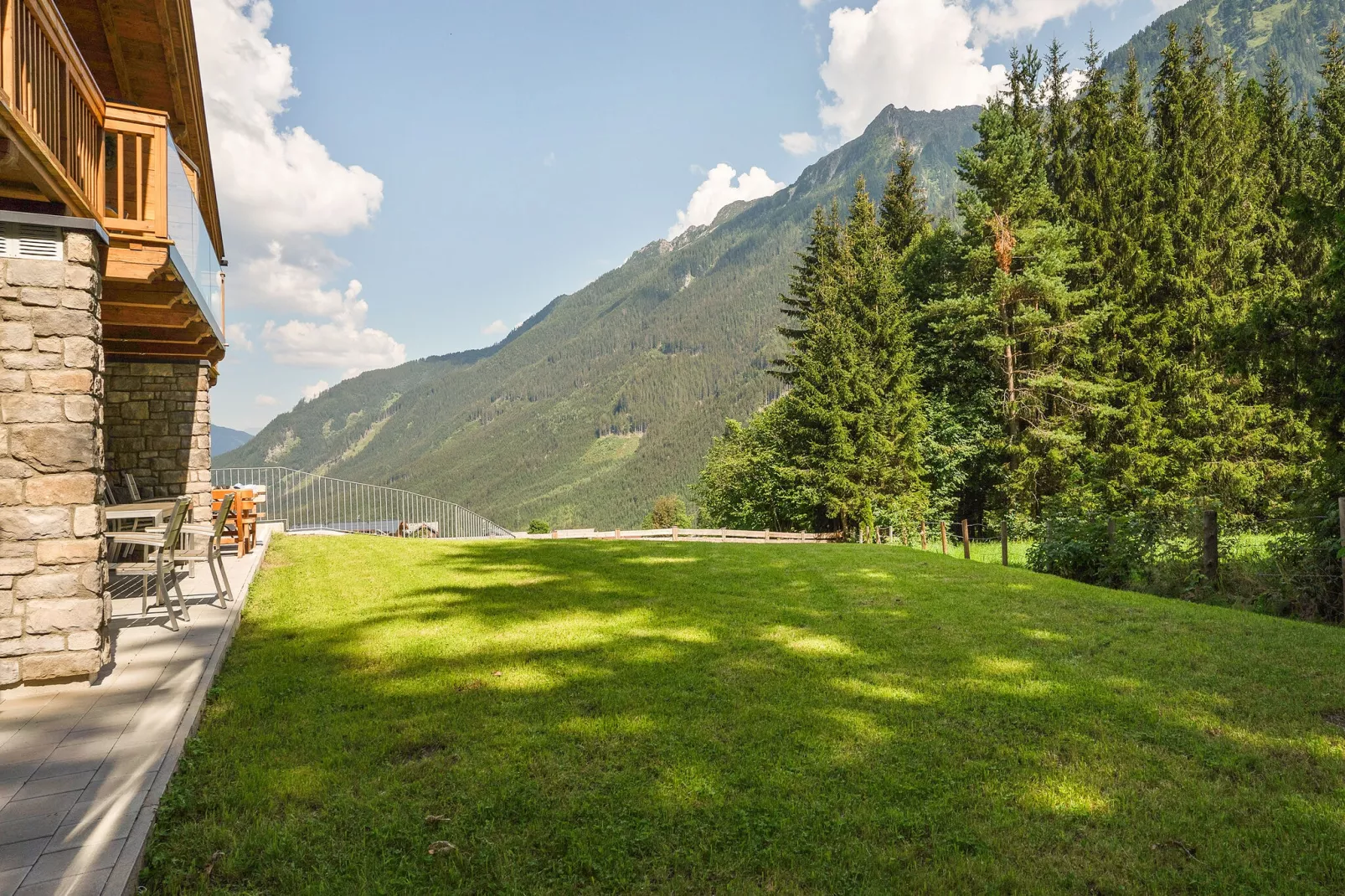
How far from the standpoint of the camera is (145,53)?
25.4ft

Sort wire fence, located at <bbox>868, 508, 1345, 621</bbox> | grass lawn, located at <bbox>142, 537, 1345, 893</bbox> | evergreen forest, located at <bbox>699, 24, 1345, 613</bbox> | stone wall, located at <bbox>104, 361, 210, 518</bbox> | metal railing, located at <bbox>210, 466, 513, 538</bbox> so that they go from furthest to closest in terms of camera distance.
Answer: evergreen forest, located at <bbox>699, 24, 1345, 613</bbox> < metal railing, located at <bbox>210, 466, 513, 538</bbox> < stone wall, located at <bbox>104, 361, 210, 518</bbox> < wire fence, located at <bbox>868, 508, 1345, 621</bbox> < grass lawn, located at <bbox>142, 537, 1345, 893</bbox>

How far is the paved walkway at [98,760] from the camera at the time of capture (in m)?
2.38

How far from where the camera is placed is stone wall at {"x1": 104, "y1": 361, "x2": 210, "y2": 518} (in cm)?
927

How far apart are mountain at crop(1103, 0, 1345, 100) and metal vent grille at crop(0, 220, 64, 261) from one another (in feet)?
597

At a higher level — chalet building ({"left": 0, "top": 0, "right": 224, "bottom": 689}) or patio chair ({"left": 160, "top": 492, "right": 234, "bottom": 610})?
chalet building ({"left": 0, "top": 0, "right": 224, "bottom": 689})

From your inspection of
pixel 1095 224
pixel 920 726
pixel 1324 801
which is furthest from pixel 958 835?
pixel 1095 224

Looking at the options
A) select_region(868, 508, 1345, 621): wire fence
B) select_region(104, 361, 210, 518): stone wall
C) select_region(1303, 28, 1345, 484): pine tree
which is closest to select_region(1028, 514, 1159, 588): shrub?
select_region(868, 508, 1345, 621): wire fence

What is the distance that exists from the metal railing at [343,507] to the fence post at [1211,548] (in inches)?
643

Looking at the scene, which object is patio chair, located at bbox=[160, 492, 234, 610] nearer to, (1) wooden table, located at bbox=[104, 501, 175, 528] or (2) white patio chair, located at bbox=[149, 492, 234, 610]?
(2) white patio chair, located at bbox=[149, 492, 234, 610]

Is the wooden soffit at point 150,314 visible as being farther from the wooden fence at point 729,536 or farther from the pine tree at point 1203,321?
the pine tree at point 1203,321

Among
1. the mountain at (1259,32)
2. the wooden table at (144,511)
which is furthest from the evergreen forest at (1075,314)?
the mountain at (1259,32)

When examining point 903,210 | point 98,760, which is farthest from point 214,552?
point 903,210

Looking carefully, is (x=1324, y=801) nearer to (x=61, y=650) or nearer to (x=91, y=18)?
(x=61, y=650)

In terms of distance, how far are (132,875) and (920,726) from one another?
146 inches
